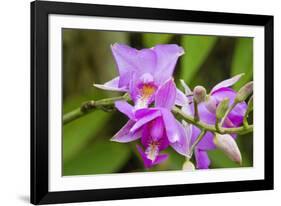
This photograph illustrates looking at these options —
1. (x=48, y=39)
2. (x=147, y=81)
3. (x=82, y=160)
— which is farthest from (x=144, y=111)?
(x=48, y=39)

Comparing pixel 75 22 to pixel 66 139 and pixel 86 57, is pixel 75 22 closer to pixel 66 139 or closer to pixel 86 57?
pixel 86 57

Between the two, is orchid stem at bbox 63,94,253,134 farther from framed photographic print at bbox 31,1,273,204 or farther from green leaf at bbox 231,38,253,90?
green leaf at bbox 231,38,253,90

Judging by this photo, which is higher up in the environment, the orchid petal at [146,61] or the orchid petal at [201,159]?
the orchid petal at [146,61]

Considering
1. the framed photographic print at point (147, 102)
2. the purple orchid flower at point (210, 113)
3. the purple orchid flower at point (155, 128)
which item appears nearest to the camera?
the framed photographic print at point (147, 102)

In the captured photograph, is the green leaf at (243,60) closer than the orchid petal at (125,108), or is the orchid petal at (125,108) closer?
the orchid petal at (125,108)

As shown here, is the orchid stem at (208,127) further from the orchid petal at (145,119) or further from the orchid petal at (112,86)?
the orchid petal at (112,86)

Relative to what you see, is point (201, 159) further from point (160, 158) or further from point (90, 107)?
point (90, 107)

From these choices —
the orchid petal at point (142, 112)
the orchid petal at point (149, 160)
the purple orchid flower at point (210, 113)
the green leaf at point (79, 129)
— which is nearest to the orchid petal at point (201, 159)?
the purple orchid flower at point (210, 113)

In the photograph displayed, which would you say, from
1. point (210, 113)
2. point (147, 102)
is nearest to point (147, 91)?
point (147, 102)
